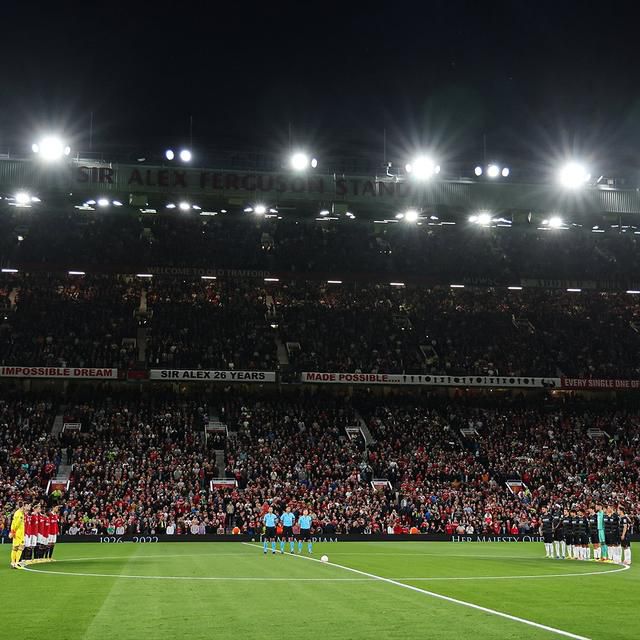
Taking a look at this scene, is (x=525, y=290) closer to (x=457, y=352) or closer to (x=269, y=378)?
(x=457, y=352)

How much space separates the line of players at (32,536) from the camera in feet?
69.1

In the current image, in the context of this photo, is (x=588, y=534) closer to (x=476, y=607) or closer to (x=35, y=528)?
(x=476, y=607)

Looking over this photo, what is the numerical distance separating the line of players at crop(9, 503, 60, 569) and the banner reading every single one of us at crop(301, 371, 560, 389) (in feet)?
106

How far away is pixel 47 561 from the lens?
24.3 m

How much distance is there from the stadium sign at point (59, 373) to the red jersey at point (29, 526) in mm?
→ 30351

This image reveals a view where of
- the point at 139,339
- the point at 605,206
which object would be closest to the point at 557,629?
the point at 605,206

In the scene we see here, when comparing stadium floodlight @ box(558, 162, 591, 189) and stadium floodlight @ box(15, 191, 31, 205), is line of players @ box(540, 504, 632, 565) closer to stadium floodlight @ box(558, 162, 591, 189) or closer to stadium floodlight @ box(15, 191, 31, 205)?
stadium floodlight @ box(558, 162, 591, 189)

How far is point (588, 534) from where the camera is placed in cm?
2631

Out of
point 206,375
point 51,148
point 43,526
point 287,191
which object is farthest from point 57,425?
point 43,526

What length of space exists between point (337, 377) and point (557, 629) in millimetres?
45351

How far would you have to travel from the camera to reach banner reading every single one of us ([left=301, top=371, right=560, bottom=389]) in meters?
56.2

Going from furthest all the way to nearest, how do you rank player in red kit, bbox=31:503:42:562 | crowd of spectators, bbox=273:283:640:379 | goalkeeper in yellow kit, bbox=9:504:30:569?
crowd of spectators, bbox=273:283:640:379 < player in red kit, bbox=31:503:42:562 < goalkeeper in yellow kit, bbox=9:504:30:569

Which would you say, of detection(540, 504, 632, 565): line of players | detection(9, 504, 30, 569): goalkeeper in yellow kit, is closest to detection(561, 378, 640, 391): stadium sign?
detection(540, 504, 632, 565): line of players

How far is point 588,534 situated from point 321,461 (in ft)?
79.5
